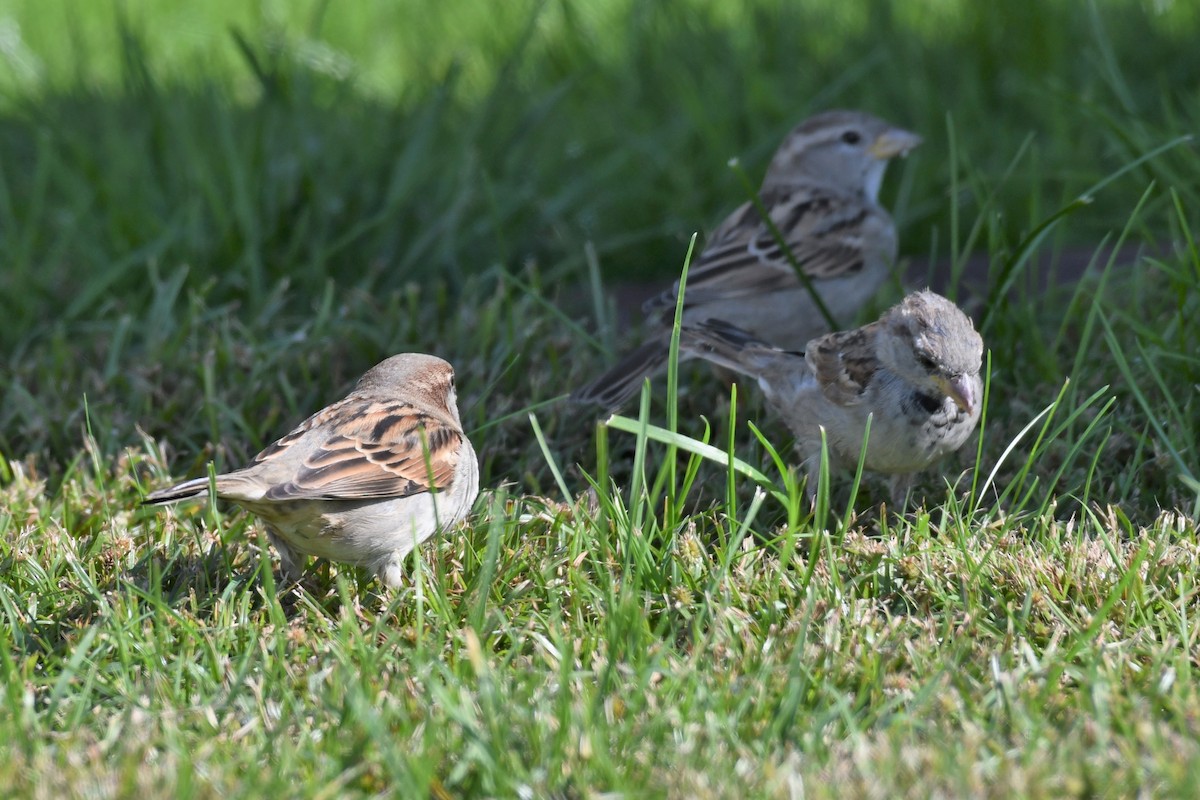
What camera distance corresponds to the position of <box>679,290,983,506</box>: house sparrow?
438 centimetres

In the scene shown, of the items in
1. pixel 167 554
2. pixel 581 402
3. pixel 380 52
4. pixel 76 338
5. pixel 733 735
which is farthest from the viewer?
pixel 380 52

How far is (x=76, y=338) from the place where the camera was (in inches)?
242

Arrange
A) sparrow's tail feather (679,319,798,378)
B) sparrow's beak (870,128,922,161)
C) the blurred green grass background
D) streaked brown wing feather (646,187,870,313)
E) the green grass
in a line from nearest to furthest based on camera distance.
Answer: the green grass, sparrow's tail feather (679,319,798,378), the blurred green grass background, streaked brown wing feather (646,187,870,313), sparrow's beak (870,128,922,161)

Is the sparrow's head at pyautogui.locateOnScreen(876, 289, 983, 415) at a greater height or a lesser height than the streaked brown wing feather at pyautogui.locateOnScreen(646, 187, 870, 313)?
greater

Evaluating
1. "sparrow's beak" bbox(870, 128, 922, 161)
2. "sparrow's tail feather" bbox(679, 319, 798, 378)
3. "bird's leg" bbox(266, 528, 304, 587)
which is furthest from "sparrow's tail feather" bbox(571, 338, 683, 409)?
"sparrow's beak" bbox(870, 128, 922, 161)

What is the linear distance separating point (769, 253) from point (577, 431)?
1349 mm

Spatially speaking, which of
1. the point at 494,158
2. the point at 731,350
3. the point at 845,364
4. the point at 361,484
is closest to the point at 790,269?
the point at 731,350

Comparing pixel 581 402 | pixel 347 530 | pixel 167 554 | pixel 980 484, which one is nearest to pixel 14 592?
pixel 167 554

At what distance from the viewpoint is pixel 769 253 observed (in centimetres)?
614

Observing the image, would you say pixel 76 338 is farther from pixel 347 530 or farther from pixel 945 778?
pixel 945 778

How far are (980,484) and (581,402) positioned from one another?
151 cm

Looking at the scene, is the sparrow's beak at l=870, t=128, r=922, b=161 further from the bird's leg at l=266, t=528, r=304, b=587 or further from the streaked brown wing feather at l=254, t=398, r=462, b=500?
the bird's leg at l=266, t=528, r=304, b=587

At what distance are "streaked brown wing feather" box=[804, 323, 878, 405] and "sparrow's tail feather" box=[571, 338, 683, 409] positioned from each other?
673 millimetres

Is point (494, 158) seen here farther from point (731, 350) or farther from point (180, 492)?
point (180, 492)
